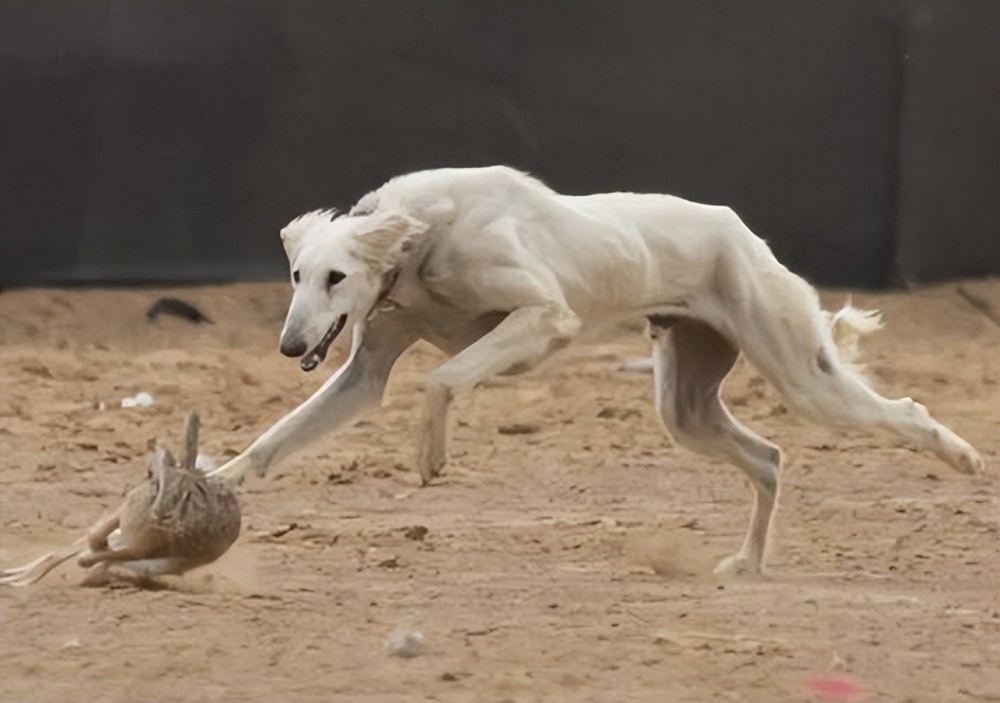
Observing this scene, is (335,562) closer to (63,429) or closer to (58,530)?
(58,530)

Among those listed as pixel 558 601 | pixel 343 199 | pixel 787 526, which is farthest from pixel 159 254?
pixel 558 601

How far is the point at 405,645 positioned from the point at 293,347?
2.65 feet

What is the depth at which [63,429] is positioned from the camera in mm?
7617

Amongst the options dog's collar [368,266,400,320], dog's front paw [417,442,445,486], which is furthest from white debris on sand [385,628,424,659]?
dog's collar [368,266,400,320]

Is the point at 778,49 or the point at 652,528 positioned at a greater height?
the point at 778,49

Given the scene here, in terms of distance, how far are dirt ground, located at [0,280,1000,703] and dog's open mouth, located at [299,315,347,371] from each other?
510mm

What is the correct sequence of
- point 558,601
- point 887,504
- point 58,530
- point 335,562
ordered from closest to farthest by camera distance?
point 558,601, point 335,562, point 58,530, point 887,504

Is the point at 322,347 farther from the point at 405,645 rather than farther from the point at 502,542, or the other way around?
the point at 502,542

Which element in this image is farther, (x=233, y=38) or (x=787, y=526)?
(x=233, y=38)

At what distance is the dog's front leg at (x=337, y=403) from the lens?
15.5ft

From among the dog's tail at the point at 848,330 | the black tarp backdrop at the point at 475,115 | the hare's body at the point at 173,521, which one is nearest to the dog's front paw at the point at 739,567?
the dog's tail at the point at 848,330

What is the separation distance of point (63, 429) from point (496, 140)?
3958 millimetres

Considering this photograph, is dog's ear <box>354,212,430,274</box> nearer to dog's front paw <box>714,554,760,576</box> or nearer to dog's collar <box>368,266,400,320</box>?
dog's collar <box>368,266,400,320</box>

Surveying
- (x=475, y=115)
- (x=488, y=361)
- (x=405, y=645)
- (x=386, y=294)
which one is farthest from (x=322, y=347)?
(x=475, y=115)
